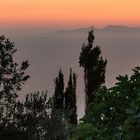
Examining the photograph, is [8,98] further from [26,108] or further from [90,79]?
[90,79]

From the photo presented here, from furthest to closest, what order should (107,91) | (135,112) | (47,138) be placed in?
(47,138), (107,91), (135,112)

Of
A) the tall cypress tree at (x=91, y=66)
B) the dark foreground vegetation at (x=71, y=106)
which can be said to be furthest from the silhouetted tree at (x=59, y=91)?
the tall cypress tree at (x=91, y=66)

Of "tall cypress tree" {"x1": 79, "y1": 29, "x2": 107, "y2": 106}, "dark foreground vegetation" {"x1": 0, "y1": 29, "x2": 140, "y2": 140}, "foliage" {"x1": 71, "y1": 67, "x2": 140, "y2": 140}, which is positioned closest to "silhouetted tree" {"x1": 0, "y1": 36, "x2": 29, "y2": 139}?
"dark foreground vegetation" {"x1": 0, "y1": 29, "x2": 140, "y2": 140}

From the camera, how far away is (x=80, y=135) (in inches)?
205

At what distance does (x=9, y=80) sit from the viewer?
3484cm

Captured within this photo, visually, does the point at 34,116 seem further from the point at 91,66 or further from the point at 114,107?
the point at 114,107

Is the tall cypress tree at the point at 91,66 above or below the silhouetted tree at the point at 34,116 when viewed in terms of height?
above

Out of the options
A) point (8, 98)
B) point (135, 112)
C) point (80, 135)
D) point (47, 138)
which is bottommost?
point (47, 138)

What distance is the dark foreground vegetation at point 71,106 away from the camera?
5.12m

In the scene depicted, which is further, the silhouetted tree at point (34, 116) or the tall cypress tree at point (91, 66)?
the tall cypress tree at point (91, 66)

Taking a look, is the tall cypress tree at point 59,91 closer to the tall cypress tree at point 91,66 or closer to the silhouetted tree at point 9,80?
the tall cypress tree at point 91,66

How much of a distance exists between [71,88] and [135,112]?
136 feet

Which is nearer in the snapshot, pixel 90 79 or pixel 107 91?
pixel 107 91

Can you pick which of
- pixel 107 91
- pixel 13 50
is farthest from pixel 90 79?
pixel 107 91
